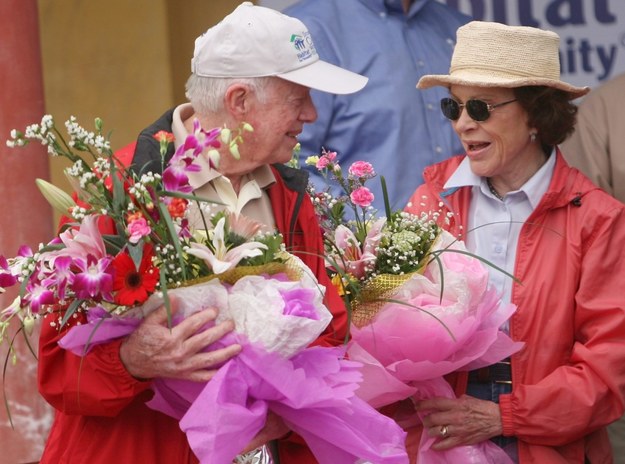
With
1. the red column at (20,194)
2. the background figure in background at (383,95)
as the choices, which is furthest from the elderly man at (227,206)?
the red column at (20,194)

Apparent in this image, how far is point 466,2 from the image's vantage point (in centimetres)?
606

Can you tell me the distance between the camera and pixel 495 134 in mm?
4367

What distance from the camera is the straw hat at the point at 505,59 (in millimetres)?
4367

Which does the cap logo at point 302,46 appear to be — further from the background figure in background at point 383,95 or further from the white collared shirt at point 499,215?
the background figure in background at point 383,95

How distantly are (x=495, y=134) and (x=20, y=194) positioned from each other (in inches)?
81.7

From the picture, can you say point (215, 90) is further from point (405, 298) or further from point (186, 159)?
point (405, 298)

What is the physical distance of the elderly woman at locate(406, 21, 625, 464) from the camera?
4184 mm

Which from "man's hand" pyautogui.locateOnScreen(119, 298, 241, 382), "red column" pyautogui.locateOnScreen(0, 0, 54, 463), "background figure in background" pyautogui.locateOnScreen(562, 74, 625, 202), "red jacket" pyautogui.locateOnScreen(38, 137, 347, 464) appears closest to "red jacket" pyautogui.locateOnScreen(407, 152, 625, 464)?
"red jacket" pyautogui.locateOnScreen(38, 137, 347, 464)

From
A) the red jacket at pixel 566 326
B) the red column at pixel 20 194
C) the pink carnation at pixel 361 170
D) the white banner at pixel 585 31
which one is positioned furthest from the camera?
the white banner at pixel 585 31

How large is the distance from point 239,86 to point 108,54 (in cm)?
307

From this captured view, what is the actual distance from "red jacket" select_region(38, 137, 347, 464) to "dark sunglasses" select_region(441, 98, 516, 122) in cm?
85

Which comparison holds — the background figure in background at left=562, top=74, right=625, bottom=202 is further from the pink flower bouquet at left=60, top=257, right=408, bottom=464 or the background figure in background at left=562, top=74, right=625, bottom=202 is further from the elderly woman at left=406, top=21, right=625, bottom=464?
the pink flower bouquet at left=60, top=257, right=408, bottom=464

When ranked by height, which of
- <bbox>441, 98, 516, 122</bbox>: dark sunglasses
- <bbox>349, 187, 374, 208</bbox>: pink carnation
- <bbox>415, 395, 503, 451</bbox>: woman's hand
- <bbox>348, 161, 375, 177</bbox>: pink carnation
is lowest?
<bbox>415, 395, 503, 451</bbox>: woman's hand

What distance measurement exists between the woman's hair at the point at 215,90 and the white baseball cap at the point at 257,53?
16 mm
